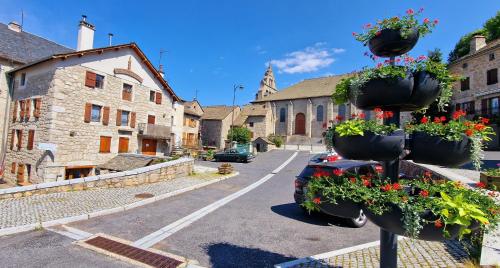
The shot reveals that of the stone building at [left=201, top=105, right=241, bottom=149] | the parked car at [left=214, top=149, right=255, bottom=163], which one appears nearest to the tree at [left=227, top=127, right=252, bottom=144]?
the stone building at [left=201, top=105, right=241, bottom=149]

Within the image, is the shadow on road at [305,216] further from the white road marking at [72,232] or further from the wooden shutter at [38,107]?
the wooden shutter at [38,107]

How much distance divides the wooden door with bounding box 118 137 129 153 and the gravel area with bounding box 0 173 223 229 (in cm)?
972

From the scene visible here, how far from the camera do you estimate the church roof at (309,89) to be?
1898 inches

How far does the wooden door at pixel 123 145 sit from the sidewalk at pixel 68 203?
369 inches

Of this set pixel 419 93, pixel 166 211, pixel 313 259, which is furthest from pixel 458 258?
pixel 166 211

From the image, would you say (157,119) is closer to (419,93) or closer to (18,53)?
(18,53)

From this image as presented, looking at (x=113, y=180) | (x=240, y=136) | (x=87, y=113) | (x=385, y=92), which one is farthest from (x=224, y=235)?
(x=240, y=136)

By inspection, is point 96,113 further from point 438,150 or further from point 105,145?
point 438,150

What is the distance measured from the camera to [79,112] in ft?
59.0

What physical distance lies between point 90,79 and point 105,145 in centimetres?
488

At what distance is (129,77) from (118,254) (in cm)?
1873

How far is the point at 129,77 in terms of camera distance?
21234mm

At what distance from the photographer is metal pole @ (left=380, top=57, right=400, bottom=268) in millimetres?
3579

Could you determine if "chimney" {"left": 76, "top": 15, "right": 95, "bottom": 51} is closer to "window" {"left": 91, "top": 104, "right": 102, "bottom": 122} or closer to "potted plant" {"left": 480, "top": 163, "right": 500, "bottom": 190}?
"window" {"left": 91, "top": 104, "right": 102, "bottom": 122}
